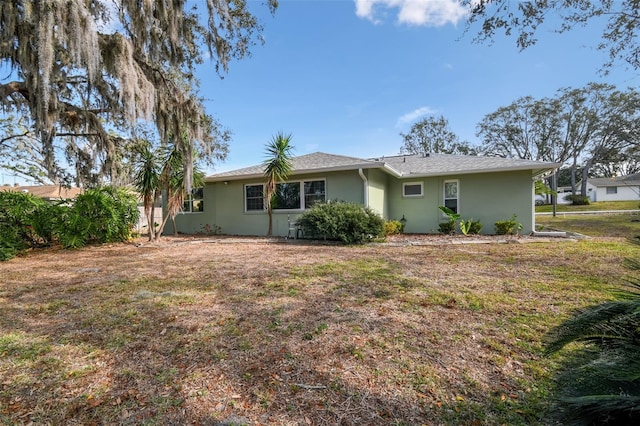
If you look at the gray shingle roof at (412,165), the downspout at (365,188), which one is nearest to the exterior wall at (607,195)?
the gray shingle roof at (412,165)

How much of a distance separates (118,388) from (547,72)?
26.3 ft

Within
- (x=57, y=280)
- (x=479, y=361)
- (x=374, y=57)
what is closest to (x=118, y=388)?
(x=479, y=361)

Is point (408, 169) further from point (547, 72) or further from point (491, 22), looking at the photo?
point (491, 22)

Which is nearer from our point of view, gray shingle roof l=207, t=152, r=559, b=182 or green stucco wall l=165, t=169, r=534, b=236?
gray shingle roof l=207, t=152, r=559, b=182

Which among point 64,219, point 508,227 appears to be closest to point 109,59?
point 64,219

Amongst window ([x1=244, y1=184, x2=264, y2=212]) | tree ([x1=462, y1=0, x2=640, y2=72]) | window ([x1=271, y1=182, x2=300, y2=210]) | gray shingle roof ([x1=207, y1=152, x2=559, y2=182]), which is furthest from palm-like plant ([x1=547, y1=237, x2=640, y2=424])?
window ([x1=244, y1=184, x2=264, y2=212])

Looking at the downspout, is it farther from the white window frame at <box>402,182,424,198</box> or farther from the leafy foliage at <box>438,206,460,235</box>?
the leafy foliage at <box>438,206,460,235</box>

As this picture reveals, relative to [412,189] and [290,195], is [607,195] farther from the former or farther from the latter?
[290,195]

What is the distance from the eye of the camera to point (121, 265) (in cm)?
662

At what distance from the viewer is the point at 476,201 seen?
1164cm

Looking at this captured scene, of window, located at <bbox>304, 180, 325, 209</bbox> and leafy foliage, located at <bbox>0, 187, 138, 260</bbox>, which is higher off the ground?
window, located at <bbox>304, 180, 325, 209</bbox>

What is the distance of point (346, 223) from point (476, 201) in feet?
18.5

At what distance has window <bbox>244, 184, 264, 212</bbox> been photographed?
12545 mm

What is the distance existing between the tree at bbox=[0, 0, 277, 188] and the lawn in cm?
400
